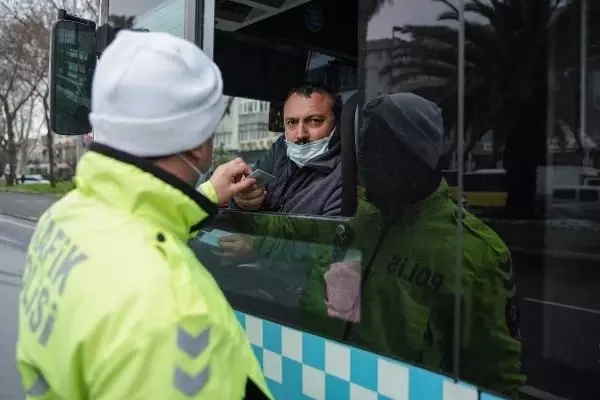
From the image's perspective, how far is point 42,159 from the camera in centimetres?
8788

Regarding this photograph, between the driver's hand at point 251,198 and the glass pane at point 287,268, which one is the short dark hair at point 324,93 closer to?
the driver's hand at point 251,198

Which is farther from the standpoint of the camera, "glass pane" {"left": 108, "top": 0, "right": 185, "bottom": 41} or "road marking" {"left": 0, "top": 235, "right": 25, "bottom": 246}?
"road marking" {"left": 0, "top": 235, "right": 25, "bottom": 246}

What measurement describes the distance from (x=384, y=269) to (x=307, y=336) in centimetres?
41

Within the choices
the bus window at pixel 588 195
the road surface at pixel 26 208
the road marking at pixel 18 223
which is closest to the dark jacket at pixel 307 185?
the bus window at pixel 588 195

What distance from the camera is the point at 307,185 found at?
2.21 metres

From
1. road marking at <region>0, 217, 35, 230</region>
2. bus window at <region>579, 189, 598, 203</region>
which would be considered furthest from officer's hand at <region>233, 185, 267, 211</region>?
road marking at <region>0, 217, 35, 230</region>

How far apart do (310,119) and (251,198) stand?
44cm

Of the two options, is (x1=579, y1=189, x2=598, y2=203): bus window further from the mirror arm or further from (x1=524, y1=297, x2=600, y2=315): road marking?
the mirror arm

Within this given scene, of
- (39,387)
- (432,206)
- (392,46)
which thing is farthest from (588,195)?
(39,387)

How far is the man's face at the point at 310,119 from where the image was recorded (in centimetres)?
241

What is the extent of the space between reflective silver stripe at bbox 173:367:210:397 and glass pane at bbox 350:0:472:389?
72 cm

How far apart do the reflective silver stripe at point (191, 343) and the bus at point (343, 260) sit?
Result: 2.36 ft

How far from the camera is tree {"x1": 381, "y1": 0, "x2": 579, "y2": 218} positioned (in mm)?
1263

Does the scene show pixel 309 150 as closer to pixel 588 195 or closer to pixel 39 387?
pixel 588 195
